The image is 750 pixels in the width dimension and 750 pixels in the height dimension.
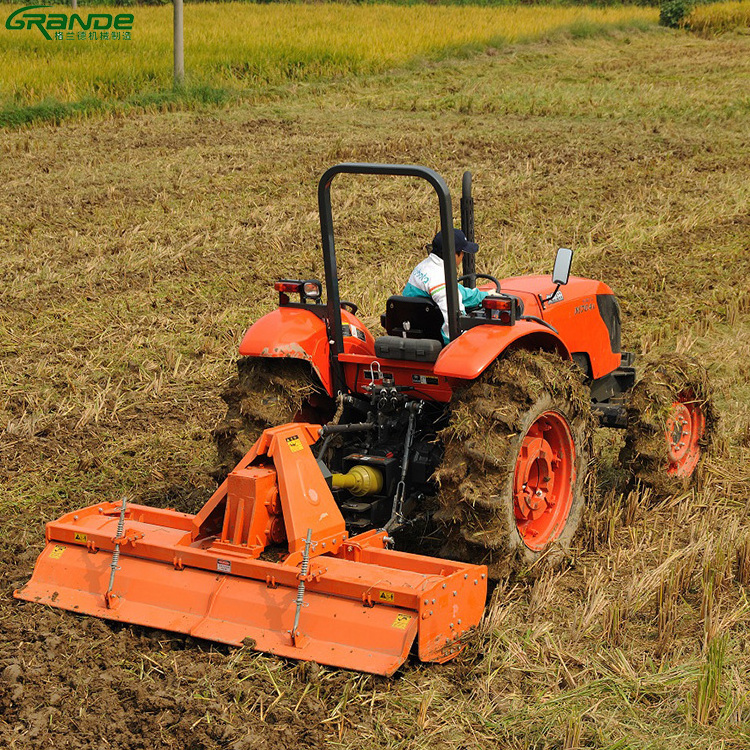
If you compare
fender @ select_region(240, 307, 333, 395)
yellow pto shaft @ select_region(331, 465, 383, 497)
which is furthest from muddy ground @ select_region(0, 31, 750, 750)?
fender @ select_region(240, 307, 333, 395)

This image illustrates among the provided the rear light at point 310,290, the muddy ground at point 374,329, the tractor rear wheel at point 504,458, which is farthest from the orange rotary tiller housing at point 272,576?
the rear light at point 310,290

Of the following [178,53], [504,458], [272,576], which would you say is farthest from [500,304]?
[178,53]

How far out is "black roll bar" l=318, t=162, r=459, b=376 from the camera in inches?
194

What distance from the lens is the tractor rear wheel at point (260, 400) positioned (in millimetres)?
5523

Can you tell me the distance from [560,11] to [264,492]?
1292 inches

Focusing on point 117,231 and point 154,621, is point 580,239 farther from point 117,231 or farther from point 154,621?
point 154,621

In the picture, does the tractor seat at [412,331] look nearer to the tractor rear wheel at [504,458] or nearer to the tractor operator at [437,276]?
the tractor operator at [437,276]

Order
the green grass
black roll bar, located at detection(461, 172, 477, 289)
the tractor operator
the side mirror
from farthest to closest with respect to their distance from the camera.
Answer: the green grass, the side mirror, black roll bar, located at detection(461, 172, 477, 289), the tractor operator

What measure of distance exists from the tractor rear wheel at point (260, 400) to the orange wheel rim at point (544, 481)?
3.82ft

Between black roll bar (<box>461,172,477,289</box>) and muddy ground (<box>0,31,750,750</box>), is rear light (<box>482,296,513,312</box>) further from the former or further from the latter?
muddy ground (<box>0,31,750,750</box>)

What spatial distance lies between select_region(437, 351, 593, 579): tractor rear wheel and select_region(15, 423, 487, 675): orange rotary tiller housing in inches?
10.3

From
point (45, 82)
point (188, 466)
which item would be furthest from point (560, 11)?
point (188, 466)

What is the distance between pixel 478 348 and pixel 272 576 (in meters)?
1.42

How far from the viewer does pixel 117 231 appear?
12.2 metres
